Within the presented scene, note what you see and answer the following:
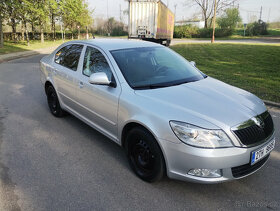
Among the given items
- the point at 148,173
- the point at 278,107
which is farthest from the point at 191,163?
the point at 278,107

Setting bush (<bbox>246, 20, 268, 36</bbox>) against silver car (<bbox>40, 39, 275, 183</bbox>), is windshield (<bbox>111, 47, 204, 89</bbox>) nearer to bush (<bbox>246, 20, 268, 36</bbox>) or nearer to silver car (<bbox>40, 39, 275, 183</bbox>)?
silver car (<bbox>40, 39, 275, 183</bbox>)

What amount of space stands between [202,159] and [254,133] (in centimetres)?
67

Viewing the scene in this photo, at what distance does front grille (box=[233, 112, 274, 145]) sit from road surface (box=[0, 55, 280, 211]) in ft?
2.20

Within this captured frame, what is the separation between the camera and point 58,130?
4691mm

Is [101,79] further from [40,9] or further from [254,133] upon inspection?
[40,9]

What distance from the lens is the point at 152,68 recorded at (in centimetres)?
372

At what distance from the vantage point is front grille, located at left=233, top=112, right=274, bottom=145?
2.57m

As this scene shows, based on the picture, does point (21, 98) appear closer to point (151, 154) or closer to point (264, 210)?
point (151, 154)

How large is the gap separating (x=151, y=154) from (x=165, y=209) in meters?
0.61

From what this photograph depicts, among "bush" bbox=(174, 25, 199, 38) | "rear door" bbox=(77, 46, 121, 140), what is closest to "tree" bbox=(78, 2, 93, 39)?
"bush" bbox=(174, 25, 199, 38)

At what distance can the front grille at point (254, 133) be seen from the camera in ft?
8.45

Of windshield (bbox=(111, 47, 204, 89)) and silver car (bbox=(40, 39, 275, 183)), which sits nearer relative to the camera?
silver car (bbox=(40, 39, 275, 183))

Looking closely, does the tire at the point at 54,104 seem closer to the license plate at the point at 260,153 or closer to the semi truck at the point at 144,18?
the license plate at the point at 260,153

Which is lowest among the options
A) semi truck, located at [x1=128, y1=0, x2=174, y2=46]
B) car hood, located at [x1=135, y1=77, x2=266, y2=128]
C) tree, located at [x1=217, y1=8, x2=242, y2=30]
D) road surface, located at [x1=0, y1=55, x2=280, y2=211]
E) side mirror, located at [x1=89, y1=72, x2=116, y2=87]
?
road surface, located at [x1=0, y1=55, x2=280, y2=211]
